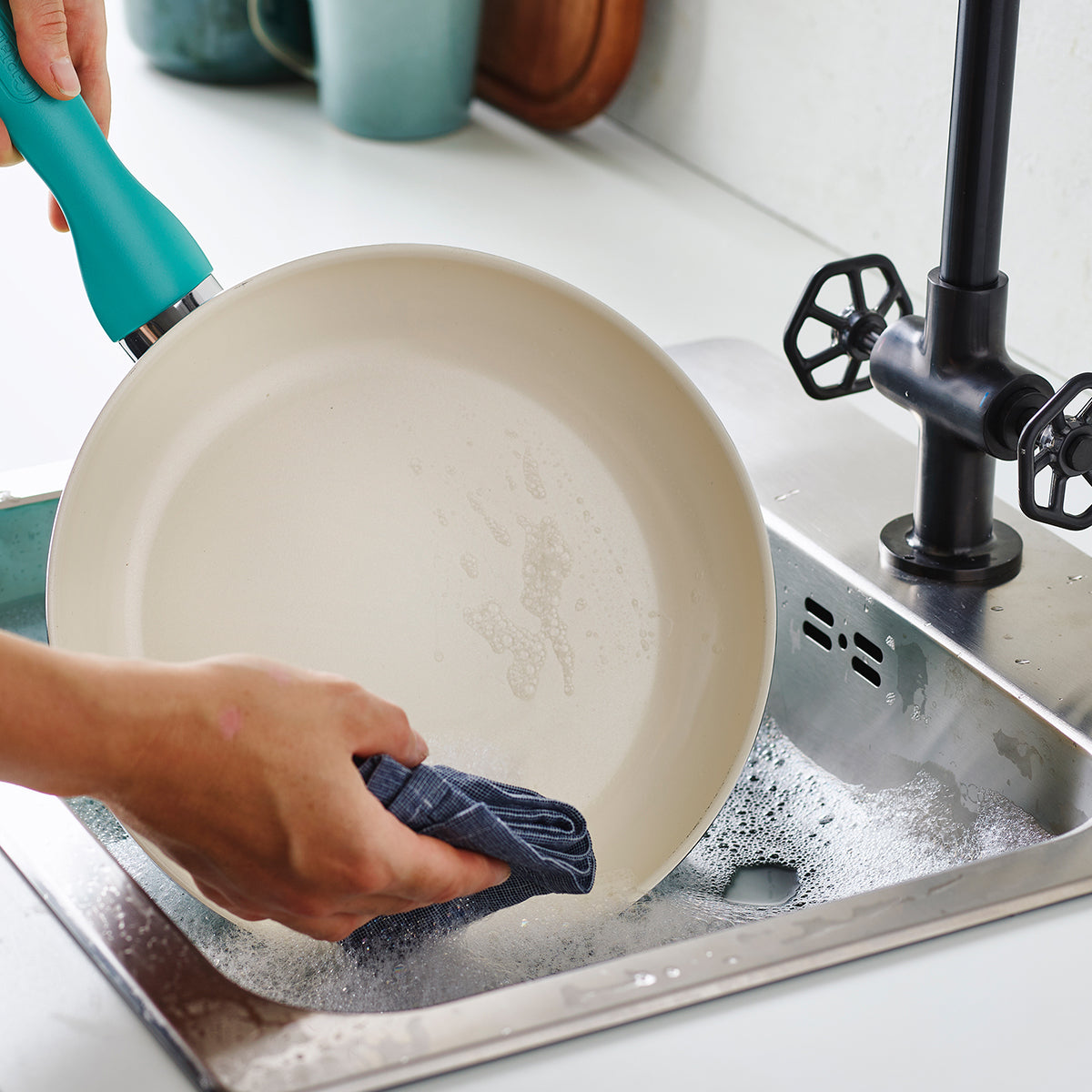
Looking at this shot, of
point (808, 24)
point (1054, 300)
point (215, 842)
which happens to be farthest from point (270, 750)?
point (808, 24)

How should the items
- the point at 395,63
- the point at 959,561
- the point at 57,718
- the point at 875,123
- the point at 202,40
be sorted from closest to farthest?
the point at 57,718 → the point at 959,561 → the point at 875,123 → the point at 395,63 → the point at 202,40

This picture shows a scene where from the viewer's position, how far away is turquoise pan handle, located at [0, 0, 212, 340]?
60 centimetres

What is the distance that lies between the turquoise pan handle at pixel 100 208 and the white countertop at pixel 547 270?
23 centimetres

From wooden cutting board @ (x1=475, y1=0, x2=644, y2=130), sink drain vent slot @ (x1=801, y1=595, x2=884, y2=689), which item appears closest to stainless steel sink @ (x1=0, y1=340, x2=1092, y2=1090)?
sink drain vent slot @ (x1=801, y1=595, x2=884, y2=689)

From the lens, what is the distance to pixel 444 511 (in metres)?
0.66

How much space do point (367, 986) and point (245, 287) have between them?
0.29 metres

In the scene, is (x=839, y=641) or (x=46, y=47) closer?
(x=46, y=47)

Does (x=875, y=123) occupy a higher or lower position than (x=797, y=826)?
higher

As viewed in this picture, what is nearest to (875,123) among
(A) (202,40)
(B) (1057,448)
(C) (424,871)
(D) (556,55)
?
(D) (556,55)

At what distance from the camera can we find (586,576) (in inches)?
26.3

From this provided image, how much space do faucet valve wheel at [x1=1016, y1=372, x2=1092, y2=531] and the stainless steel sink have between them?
97mm

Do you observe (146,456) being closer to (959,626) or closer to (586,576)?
(586,576)

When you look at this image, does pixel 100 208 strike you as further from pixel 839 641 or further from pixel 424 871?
pixel 839 641

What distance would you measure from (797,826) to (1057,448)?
9.8 inches
